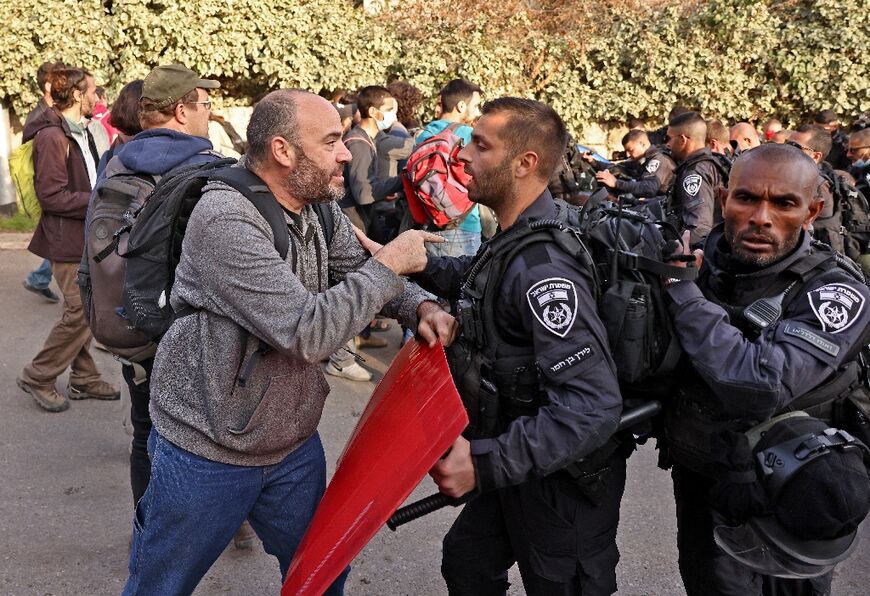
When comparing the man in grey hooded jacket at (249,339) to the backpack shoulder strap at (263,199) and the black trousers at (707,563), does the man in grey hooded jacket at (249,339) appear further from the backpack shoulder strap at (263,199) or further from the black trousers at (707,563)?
the black trousers at (707,563)

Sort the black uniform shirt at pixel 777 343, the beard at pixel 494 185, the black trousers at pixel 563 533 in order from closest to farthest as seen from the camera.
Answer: the black uniform shirt at pixel 777 343 → the black trousers at pixel 563 533 → the beard at pixel 494 185

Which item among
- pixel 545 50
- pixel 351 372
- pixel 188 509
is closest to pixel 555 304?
pixel 188 509

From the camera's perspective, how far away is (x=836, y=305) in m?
2.28

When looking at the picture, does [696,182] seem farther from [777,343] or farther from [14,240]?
[14,240]

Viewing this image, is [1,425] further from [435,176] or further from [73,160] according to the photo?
[435,176]

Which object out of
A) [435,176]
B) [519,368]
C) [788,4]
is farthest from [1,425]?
[788,4]

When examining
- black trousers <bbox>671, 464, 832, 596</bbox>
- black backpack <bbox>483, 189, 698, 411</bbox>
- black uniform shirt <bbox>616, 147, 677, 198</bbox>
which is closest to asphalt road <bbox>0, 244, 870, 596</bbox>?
black trousers <bbox>671, 464, 832, 596</bbox>

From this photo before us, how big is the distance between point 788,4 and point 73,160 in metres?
13.3

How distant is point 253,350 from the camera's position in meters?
2.37

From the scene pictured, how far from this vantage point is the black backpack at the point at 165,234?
2402 mm

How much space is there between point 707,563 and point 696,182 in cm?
390

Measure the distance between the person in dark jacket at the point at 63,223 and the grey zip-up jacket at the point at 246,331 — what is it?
10.5ft

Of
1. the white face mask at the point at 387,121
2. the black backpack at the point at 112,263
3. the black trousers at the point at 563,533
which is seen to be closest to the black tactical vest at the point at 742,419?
the black trousers at the point at 563,533

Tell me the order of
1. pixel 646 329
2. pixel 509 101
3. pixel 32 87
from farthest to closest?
pixel 32 87 < pixel 509 101 < pixel 646 329
